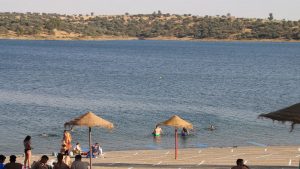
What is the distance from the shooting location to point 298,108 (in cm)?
1467

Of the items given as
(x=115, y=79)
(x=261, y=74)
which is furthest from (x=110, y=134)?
(x=261, y=74)

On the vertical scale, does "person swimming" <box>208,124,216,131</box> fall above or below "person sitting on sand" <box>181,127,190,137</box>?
above

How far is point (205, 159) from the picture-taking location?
23766 millimetres

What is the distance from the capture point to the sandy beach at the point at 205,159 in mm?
22016

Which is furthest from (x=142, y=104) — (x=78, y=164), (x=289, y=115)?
(x=289, y=115)

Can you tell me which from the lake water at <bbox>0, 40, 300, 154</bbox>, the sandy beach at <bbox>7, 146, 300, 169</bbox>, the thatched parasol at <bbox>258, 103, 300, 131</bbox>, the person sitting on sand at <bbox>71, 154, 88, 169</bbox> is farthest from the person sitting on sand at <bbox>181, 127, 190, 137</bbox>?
the thatched parasol at <bbox>258, 103, 300, 131</bbox>

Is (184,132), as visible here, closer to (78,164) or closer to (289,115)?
(78,164)

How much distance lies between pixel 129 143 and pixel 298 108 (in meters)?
22.2

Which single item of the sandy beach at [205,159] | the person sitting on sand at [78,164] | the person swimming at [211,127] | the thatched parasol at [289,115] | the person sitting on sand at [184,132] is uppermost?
the thatched parasol at [289,115]

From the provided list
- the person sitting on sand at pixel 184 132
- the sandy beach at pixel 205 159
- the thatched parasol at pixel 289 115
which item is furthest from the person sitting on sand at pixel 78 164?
the person sitting on sand at pixel 184 132

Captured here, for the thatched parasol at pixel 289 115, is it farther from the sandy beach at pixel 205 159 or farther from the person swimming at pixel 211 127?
the person swimming at pixel 211 127

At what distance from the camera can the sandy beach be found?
2202 centimetres

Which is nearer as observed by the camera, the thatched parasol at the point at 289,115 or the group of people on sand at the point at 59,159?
the thatched parasol at the point at 289,115

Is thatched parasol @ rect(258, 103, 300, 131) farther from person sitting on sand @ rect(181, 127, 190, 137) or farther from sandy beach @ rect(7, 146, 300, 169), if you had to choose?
person sitting on sand @ rect(181, 127, 190, 137)
